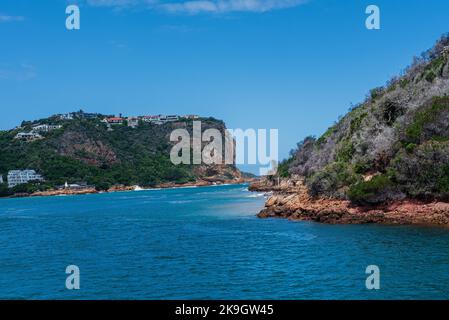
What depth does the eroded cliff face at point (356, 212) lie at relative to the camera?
128 feet

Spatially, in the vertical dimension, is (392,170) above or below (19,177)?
above

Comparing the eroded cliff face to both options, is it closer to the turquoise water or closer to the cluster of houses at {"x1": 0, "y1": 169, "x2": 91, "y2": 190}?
the turquoise water

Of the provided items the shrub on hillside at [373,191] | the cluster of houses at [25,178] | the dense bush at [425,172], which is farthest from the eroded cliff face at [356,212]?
the cluster of houses at [25,178]

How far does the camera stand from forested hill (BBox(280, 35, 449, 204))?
41.0 m

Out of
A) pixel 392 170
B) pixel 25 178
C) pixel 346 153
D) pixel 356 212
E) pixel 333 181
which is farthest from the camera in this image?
pixel 25 178

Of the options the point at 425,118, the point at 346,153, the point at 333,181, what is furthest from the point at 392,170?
the point at 346,153

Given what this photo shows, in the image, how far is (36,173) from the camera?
6747 inches

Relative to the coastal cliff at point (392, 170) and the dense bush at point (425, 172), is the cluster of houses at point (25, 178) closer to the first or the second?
the coastal cliff at point (392, 170)

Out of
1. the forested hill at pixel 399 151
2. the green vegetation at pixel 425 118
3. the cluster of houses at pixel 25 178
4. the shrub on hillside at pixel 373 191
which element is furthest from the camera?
the cluster of houses at pixel 25 178

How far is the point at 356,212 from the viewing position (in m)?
43.5

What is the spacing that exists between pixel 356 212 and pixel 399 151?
6.89 m

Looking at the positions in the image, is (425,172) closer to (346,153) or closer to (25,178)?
Result: (346,153)
